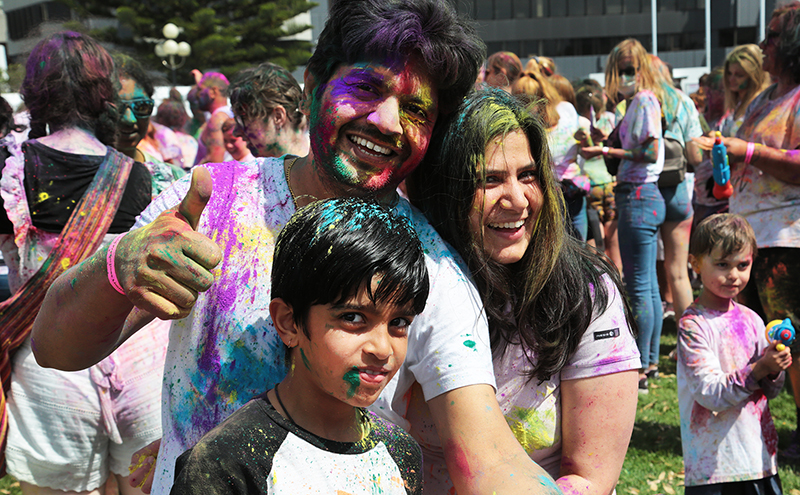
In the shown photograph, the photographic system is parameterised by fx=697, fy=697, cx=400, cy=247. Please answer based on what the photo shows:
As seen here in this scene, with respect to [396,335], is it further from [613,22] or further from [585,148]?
[613,22]

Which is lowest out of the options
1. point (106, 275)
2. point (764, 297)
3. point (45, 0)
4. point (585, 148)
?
point (764, 297)

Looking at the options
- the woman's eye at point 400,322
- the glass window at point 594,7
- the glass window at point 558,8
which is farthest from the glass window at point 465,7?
the glass window at point 594,7

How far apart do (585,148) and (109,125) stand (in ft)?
12.3

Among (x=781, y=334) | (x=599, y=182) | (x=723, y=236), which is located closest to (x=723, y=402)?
(x=781, y=334)

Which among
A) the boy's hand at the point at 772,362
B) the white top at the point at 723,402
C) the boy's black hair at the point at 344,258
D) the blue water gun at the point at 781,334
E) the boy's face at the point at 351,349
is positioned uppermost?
the boy's black hair at the point at 344,258

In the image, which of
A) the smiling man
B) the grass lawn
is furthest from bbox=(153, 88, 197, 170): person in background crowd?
the smiling man

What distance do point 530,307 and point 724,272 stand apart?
76.7 inches

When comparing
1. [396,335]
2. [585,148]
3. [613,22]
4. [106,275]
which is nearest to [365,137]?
[396,335]

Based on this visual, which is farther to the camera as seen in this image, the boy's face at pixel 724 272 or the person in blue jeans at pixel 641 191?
the person in blue jeans at pixel 641 191

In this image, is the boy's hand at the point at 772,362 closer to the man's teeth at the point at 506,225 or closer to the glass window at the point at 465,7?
the man's teeth at the point at 506,225

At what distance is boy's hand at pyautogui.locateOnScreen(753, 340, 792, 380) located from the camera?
9.67ft

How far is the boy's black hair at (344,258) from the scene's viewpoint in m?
1.35

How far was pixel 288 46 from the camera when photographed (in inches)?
1476

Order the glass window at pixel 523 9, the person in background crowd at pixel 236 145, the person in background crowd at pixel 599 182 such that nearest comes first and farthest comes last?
the person in background crowd at pixel 236 145, the person in background crowd at pixel 599 182, the glass window at pixel 523 9
